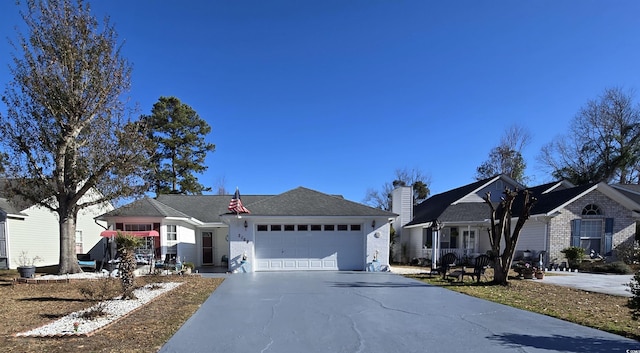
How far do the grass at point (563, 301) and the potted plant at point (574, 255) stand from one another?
5.40 meters

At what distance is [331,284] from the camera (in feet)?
36.6

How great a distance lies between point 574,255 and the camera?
52.7ft

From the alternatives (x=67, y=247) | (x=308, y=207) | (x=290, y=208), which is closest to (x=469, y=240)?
(x=308, y=207)

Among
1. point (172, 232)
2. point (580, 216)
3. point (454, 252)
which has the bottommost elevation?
point (454, 252)

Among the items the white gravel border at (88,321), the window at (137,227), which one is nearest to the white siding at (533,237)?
the white gravel border at (88,321)

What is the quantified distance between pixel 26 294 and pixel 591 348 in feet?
45.5

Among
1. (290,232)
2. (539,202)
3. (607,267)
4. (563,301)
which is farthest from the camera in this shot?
(539,202)

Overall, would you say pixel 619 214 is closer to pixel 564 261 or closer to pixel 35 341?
pixel 564 261

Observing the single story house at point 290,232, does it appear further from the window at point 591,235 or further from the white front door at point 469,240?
the window at point 591,235

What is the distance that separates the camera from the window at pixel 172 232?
16.5 m

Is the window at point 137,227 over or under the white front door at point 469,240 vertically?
over

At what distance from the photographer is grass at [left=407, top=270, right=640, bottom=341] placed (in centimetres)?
639

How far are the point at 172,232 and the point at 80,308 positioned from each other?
9244 mm

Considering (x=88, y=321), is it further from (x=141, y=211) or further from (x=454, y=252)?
(x=454, y=252)
